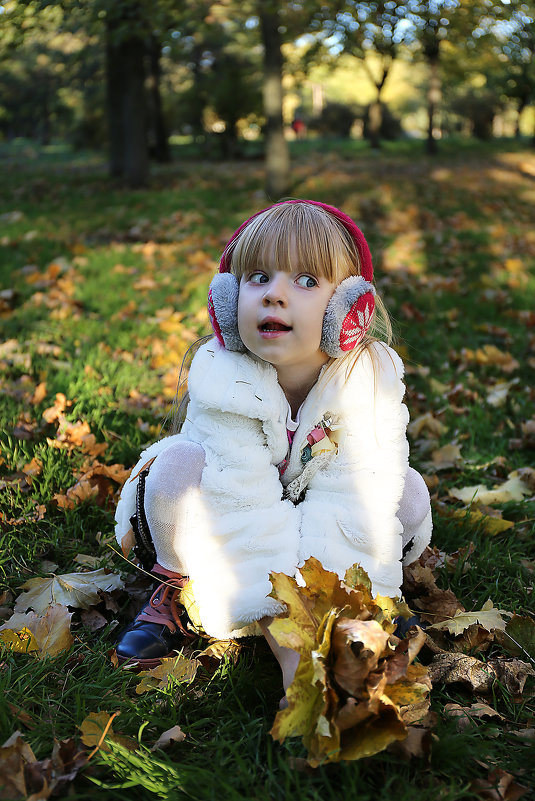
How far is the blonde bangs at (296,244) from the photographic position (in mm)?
1765

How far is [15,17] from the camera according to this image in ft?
22.9

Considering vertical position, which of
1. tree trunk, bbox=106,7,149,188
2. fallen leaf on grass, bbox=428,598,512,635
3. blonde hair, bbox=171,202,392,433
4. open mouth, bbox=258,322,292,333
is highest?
tree trunk, bbox=106,7,149,188

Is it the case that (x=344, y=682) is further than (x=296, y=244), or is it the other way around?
(x=296, y=244)

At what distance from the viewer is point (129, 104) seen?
10.5 meters

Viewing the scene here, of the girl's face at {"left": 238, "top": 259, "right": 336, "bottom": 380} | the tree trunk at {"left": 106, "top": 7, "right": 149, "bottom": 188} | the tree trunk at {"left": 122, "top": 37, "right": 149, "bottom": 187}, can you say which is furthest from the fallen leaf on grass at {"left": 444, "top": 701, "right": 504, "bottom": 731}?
the tree trunk at {"left": 122, "top": 37, "right": 149, "bottom": 187}

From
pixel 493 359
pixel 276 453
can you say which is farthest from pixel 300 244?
pixel 493 359

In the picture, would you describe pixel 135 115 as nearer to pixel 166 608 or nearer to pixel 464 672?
pixel 166 608

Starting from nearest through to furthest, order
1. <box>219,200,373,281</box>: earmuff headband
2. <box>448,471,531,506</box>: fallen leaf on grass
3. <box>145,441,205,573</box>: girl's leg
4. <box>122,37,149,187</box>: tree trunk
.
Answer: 1. <box>145,441,205,573</box>: girl's leg
2. <box>219,200,373,281</box>: earmuff headband
3. <box>448,471,531,506</box>: fallen leaf on grass
4. <box>122,37,149,187</box>: tree trunk

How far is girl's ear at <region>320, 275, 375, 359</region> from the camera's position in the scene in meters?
1.78

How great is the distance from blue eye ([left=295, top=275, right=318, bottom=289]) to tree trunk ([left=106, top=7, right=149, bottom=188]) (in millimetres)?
9408

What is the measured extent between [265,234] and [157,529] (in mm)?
842

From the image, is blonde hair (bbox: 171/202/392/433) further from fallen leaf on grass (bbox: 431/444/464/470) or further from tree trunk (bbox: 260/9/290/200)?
tree trunk (bbox: 260/9/290/200)

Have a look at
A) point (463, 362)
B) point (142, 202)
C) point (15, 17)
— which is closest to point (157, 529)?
point (463, 362)

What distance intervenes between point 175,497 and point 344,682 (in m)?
0.67
